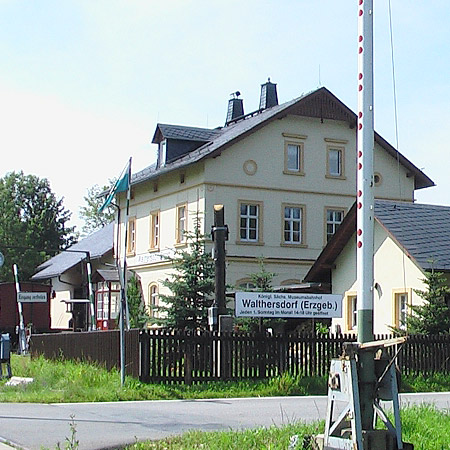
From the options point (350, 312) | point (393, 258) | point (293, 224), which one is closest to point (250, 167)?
point (293, 224)

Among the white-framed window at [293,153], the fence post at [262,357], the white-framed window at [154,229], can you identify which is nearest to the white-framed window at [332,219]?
the white-framed window at [293,153]

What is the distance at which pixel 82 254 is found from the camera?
58.2 meters

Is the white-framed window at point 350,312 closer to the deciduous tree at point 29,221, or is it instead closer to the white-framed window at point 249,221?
the white-framed window at point 249,221

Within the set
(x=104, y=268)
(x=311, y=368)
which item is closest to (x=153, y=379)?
(x=311, y=368)

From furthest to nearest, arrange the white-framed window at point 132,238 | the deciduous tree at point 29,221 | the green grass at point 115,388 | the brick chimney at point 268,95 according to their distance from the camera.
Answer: the deciduous tree at point 29,221
the brick chimney at point 268,95
the white-framed window at point 132,238
the green grass at point 115,388

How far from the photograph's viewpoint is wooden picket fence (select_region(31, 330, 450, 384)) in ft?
63.5

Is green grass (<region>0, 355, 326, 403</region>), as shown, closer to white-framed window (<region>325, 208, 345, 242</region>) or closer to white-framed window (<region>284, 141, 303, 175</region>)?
white-framed window (<region>284, 141, 303, 175</region>)

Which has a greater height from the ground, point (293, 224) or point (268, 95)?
point (268, 95)

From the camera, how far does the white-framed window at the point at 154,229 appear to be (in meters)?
46.4

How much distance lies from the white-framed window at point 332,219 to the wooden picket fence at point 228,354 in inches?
857

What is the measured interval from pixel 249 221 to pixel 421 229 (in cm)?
1467

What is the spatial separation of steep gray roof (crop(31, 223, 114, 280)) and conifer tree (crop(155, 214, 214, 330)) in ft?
76.5

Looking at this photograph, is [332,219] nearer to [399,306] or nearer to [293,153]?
[293,153]

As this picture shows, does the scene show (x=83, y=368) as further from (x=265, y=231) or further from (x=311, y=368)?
(x=265, y=231)
